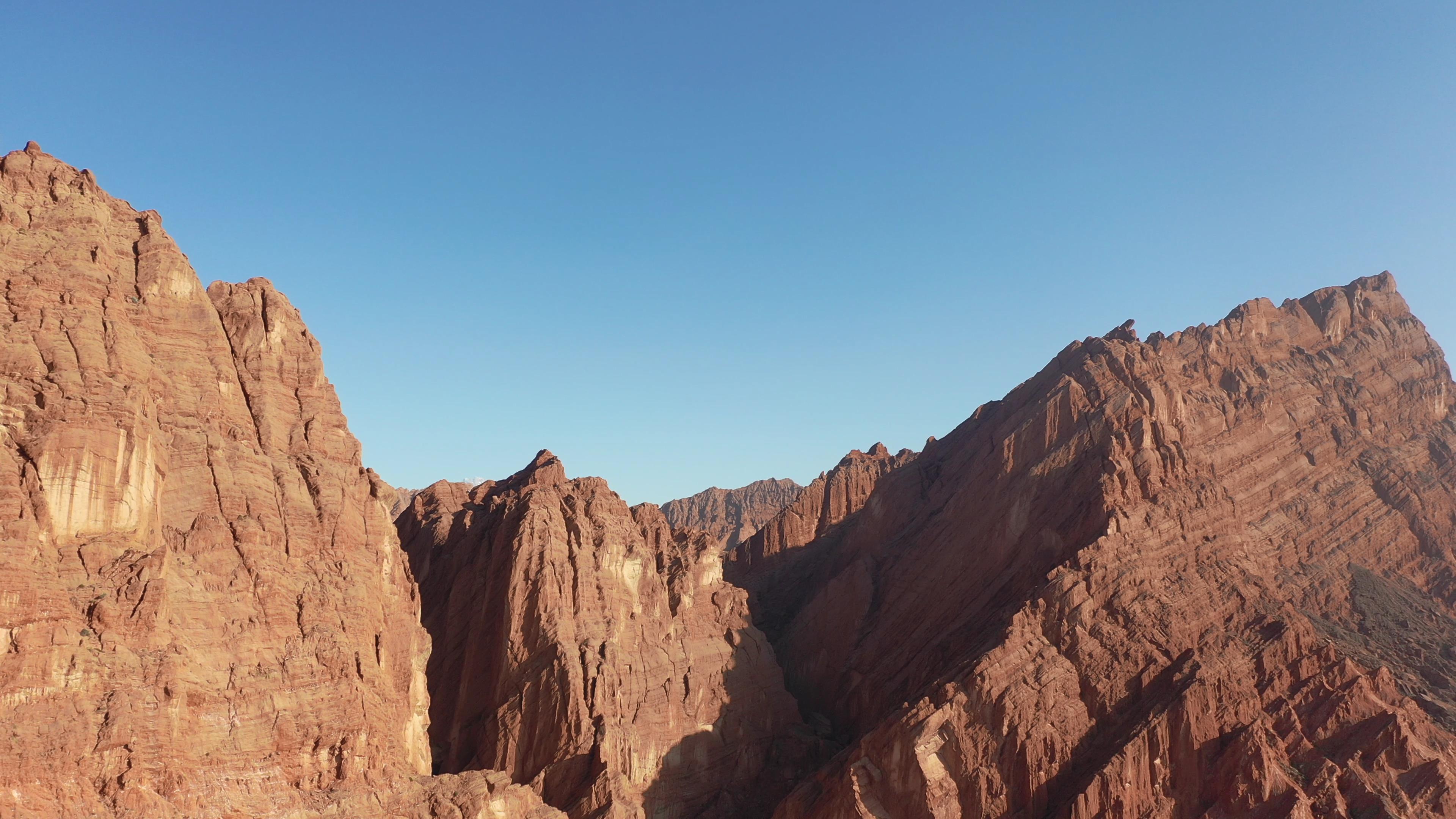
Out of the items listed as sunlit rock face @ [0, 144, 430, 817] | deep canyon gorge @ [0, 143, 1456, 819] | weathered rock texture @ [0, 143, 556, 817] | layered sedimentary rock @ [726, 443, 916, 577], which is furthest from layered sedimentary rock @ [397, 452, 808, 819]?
layered sedimentary rock @ [726, 443, 916, 577]

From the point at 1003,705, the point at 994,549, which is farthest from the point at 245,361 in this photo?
the point at 994,549

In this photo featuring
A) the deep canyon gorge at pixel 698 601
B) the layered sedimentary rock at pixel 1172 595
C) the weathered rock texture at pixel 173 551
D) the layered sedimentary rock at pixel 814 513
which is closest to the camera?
the weathered rock texture at pixel 173 551

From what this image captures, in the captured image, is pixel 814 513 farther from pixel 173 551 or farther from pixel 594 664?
pixel 173 551

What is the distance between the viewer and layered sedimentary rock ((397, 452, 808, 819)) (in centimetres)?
7000

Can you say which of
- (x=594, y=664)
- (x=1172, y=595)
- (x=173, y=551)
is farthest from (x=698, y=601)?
(x=173, y=551)

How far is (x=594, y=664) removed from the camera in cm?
7288

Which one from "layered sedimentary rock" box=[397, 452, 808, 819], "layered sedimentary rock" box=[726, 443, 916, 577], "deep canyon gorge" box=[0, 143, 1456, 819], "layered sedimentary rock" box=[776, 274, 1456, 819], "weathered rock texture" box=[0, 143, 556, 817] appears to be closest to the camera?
"weathered rock texture" box=[0, 143, 556, 817]

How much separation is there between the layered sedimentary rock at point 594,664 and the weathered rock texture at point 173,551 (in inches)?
490

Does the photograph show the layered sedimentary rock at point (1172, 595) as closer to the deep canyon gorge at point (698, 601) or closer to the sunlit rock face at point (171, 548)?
the deep canyon gorge at point (698, 601)

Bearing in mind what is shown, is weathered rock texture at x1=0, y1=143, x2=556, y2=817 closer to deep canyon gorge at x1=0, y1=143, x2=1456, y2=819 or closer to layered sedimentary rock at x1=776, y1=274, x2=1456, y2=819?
deep canyon gorge at x1=0, y1=143, x2=1456, y2=819

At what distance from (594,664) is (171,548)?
110ft

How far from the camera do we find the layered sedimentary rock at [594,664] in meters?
70.0

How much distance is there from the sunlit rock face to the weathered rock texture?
0.10m

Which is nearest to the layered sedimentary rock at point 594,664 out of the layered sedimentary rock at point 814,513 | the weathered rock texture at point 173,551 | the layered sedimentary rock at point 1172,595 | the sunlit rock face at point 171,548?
the layered sedimentary rock at point 1172,595
